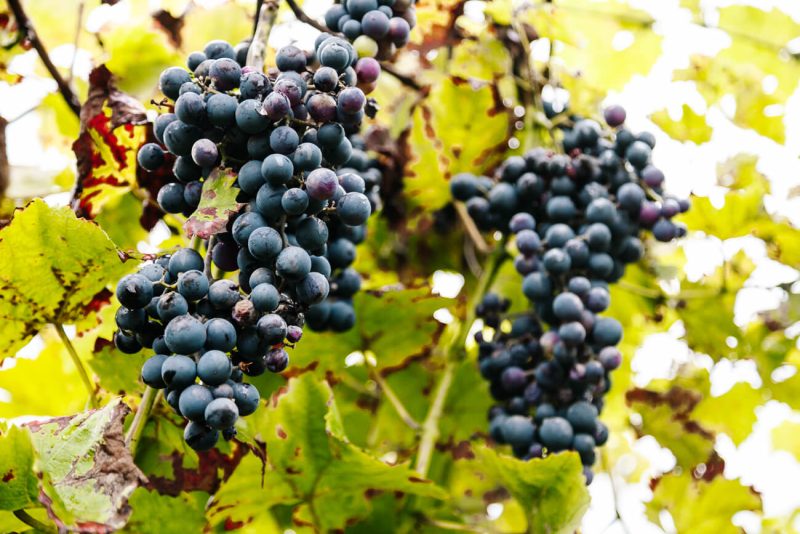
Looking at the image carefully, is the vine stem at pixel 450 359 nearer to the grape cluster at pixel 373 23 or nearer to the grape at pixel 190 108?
the grape cluster at pixel 373 23

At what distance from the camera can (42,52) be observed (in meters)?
1.24

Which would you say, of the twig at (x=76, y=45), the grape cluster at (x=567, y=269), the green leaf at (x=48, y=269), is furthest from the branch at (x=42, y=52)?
the grape cluster at (x=567, y=269)

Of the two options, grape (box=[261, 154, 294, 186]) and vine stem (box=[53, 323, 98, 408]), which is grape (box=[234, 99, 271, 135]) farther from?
vine stem (box=[53, 323, 98, 408])

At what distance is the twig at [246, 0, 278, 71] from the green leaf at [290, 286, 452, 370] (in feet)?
1.37

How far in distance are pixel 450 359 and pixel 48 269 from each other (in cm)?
64

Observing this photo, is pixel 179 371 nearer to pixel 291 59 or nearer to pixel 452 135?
pixel 291 59

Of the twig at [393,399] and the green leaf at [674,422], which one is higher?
the twig at [393,399]

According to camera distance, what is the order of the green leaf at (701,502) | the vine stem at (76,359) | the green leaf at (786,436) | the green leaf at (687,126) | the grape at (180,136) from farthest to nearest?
the green leaf at (786,436)
the green leaf at (687,126)
the green leaf at (701,502)
the vine stem at (76,359)
the grape at (180,136)

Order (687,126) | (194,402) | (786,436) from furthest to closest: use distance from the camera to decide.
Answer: (786,436)
(687,126)
(194,402)

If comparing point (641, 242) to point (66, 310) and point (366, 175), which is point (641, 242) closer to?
point (366, 175)

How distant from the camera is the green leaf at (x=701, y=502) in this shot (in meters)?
1.34

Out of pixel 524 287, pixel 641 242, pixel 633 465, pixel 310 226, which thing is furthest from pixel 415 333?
pixel 633 465

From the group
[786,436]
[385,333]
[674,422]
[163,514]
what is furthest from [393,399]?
[786,436]

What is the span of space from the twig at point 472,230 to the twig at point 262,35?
560mm
